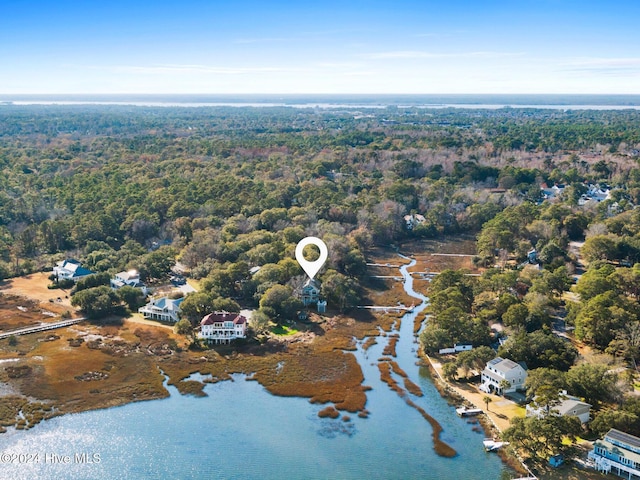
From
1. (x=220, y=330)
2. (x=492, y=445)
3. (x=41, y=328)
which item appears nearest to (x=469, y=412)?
(x=492, y=445)

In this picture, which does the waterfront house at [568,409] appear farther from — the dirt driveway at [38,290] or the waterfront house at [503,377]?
the dirt driveway at [38,290]

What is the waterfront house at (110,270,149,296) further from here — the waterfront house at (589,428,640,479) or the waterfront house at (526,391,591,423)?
the waterfront house at (589,428,640,479)

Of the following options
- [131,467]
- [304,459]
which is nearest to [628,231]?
[304,459]

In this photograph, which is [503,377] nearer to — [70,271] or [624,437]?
[624,437]

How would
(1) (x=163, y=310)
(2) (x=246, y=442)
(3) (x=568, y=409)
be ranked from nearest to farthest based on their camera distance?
(3) (x=568, y=409) → (2) (x=246, y=442) → (1) (x=163, y=310)

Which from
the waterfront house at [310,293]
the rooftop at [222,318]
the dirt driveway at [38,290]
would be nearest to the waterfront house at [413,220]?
the waterfront house at [310,293]

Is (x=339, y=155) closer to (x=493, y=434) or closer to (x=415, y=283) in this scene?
(x=415, y=283)

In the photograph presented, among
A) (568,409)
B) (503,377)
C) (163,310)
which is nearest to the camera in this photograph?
(568,409)
